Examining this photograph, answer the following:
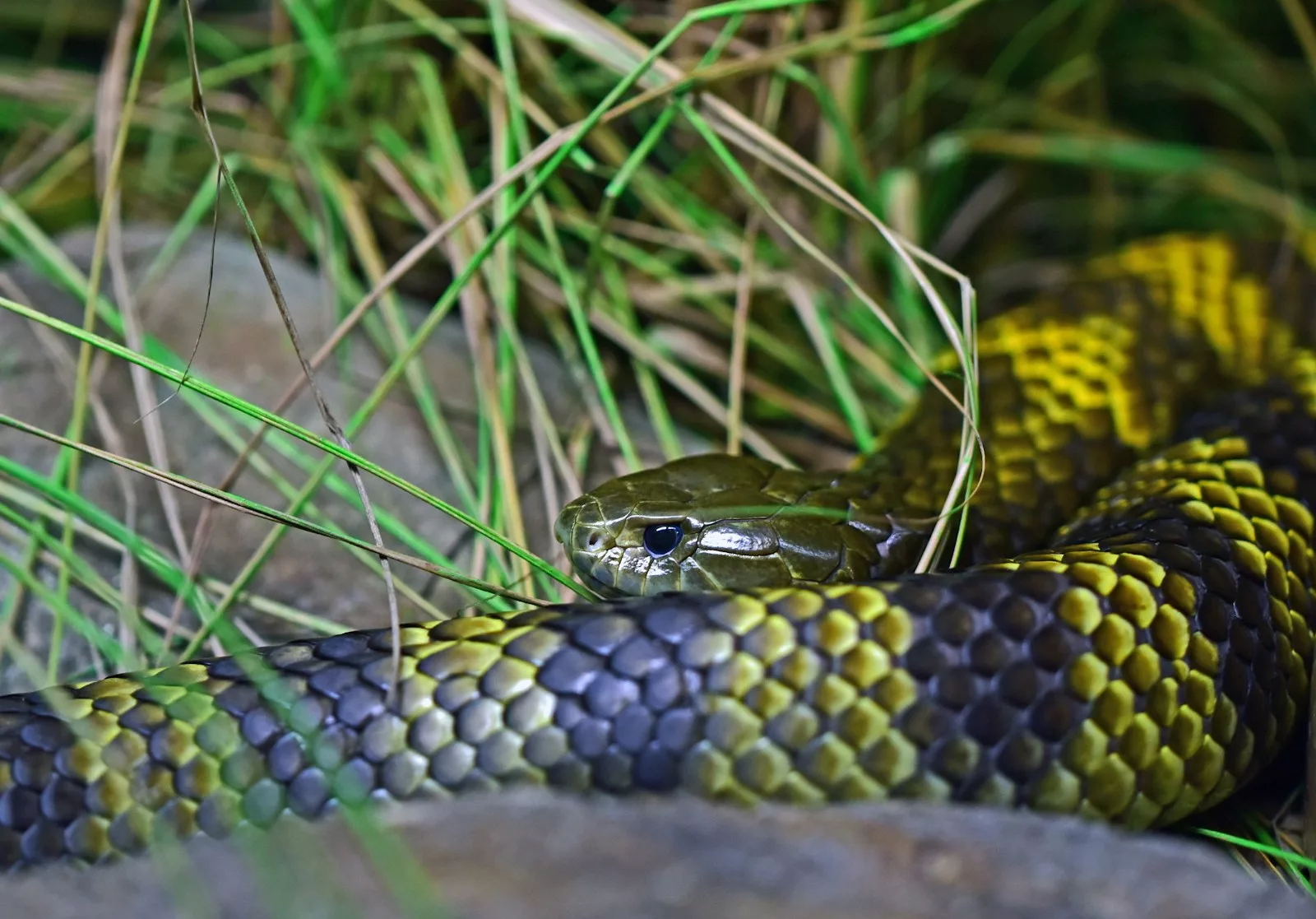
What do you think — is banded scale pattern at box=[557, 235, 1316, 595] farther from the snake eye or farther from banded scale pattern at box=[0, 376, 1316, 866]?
banded scale pattern at box=[0, 376, 1316, 866]

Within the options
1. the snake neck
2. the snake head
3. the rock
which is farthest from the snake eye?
the rock

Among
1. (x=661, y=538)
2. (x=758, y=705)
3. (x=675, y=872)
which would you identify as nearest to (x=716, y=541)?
(x=661, y=538)

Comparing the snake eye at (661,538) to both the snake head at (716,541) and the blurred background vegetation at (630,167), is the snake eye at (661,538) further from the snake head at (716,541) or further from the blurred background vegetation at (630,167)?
the blurred background vegetation at (630,167)

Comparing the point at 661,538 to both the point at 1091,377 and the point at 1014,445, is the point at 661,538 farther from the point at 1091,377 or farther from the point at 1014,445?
the point at 1091,377

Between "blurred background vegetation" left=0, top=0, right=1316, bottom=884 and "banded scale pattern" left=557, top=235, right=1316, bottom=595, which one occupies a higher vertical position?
"blurred background vegetation" left=0, top=0, right=1316, bottom=884

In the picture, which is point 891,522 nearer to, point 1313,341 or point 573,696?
point 573,696

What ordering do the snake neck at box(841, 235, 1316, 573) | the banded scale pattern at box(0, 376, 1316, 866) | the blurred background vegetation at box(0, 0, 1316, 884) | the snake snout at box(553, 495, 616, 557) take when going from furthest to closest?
the blurred background vegetation at box(0, 0, 1316, 884) < the snake neck at box(841, 235, 1316, 573) < the snake snout at box(553, 495, 616, 557) < the banded scale pattern at box(0, 376, 1316, 866)
